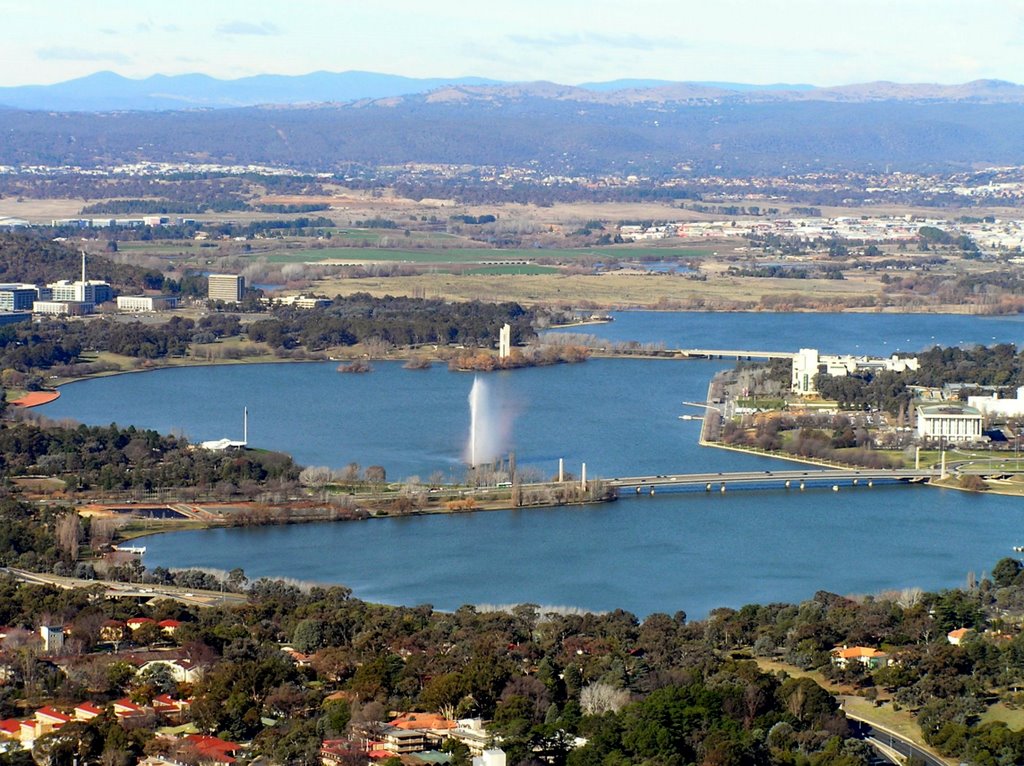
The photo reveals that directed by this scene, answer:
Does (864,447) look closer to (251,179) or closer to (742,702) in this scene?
(742,702)

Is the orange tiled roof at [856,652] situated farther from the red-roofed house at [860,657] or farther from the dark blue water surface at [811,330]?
the dark blue water surface at [811,330]

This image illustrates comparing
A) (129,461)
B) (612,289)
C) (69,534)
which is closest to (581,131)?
(612,289)

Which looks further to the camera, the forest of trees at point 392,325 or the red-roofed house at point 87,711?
the forest of trees at point 392,325

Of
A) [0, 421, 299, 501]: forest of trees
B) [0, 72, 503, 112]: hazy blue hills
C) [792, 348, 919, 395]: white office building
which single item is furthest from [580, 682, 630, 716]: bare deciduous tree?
[0, 72, 503, 112]: hazy blue hills

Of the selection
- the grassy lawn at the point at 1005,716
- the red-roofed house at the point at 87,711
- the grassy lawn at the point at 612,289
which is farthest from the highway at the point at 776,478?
the grassy lawn at the point at 612,289

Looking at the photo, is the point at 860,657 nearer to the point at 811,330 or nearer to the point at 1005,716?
the point at 1005,716

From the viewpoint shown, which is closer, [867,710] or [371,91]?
[867,710]

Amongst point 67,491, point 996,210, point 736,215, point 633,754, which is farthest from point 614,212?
point 633,754
